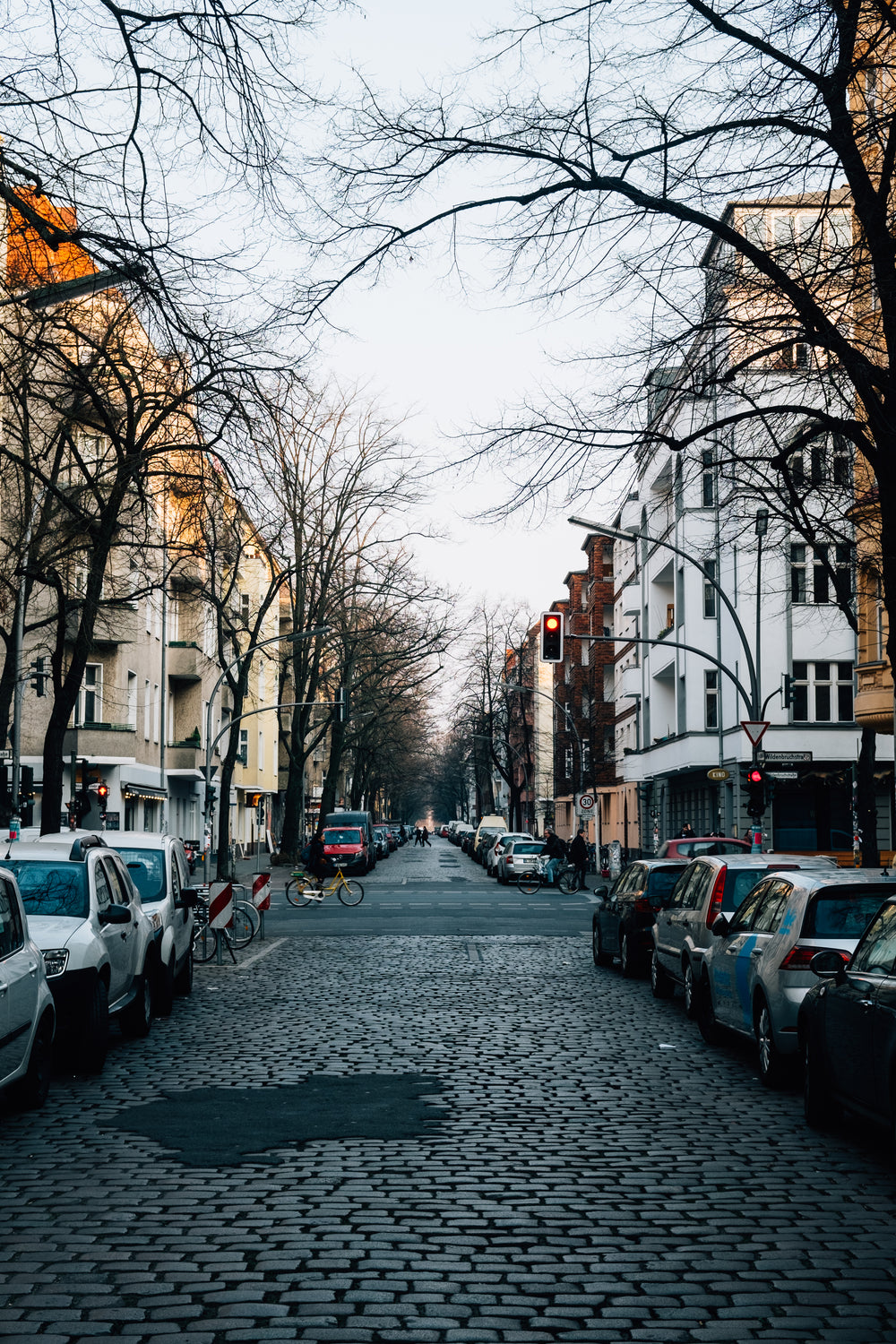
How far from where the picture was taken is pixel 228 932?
23.3 meters

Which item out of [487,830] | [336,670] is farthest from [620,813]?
[336,670]

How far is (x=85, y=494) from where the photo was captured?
2197 centimetres

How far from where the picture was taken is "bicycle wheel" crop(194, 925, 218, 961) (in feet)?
76.2

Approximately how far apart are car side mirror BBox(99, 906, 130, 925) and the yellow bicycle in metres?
25.5

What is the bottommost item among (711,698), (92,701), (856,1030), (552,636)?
(856,1030)

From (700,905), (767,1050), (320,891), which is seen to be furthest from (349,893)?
(767,1050)

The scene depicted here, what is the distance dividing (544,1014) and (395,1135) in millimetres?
6421

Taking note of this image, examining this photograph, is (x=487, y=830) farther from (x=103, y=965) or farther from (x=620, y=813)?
(x=103, y=965)

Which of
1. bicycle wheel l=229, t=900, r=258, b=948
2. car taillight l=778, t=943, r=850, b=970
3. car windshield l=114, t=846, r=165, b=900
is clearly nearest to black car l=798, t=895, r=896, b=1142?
car taillight l=778, t=943, r=850, b=970

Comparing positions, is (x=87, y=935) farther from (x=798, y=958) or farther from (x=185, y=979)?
(x=185, y=979)

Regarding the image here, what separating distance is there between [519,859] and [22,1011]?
45.0 metres

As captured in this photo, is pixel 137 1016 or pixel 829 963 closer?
pixel 829 963

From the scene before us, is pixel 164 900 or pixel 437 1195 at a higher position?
pixel 164 900

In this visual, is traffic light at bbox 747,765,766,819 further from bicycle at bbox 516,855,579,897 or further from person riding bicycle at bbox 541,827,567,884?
person riding bicycle at bbox 541,827,567,884
